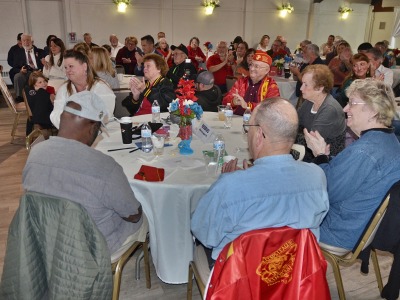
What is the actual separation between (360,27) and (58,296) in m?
16.2

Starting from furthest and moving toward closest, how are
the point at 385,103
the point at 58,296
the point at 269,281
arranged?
the point at 385,103 → the point at 58,296 → the point at 269,281

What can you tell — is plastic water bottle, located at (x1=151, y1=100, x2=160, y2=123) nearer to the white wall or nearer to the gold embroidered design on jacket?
the gold embroidered design on jacket

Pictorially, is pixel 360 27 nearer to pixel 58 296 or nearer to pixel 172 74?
pixel 172 74

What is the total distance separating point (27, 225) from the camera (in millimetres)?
1561

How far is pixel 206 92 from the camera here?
4.21m

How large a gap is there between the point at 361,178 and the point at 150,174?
1158mm

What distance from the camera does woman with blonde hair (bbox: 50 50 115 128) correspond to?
334 cm

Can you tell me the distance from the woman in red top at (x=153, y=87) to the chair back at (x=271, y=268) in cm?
258

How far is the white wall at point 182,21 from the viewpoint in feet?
34.4

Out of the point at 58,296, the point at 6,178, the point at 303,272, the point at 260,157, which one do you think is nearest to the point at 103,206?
the point at 58,296

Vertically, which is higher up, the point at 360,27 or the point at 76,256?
the point at 360,27

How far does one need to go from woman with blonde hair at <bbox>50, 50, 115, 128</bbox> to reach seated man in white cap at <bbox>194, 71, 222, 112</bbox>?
107 cm

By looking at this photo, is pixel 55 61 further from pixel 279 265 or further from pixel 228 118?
pixel 279 265

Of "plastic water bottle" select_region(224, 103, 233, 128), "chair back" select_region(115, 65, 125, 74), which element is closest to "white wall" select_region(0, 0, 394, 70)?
"chair back" select_region(115, 65, 125, 74)
